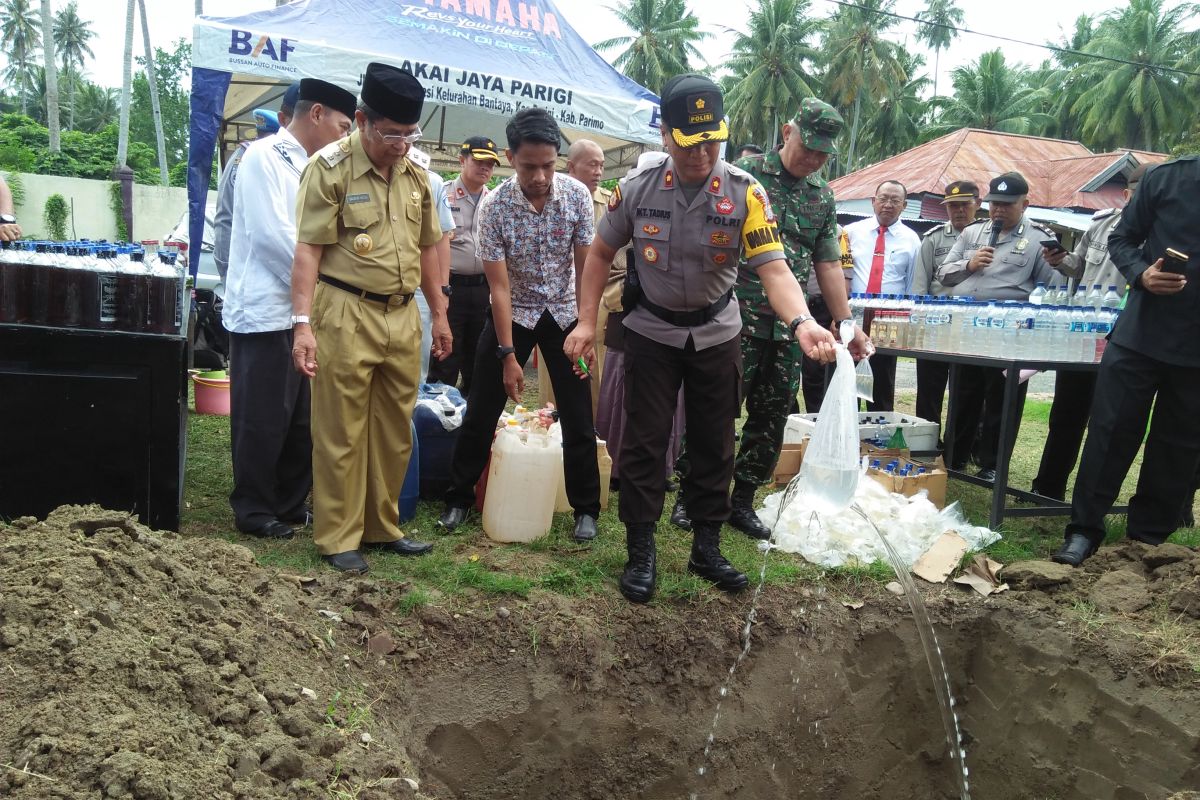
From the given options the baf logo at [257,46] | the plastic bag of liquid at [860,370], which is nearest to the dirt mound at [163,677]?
the plastic bag of liquid at [860,370]

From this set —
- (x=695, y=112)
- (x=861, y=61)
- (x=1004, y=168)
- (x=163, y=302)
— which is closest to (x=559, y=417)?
(x=695, y=112)

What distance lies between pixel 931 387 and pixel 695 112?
3.86 m

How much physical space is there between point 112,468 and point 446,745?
170cm

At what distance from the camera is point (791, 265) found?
422 cm

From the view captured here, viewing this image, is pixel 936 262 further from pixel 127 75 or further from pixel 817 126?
pixel 127 75

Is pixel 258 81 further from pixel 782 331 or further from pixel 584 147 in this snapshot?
pixel 782 331

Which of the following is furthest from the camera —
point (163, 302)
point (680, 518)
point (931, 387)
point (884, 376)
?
point (884, 376)

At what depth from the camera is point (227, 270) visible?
4027 mm

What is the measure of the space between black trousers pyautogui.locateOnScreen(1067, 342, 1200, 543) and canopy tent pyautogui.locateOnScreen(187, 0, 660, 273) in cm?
552

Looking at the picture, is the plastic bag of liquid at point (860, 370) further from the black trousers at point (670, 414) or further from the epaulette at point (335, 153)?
the epaulette at point (335, 153)

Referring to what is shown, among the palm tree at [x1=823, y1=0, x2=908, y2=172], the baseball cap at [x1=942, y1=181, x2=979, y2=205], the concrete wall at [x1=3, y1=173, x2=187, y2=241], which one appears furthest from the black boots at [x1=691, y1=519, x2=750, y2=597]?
the palm tree at [x1=823, y1=0, x2=908, y2=172]

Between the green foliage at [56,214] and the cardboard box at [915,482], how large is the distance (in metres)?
24.8

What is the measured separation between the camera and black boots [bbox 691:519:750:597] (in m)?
3.71

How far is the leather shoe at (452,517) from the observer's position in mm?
4211
